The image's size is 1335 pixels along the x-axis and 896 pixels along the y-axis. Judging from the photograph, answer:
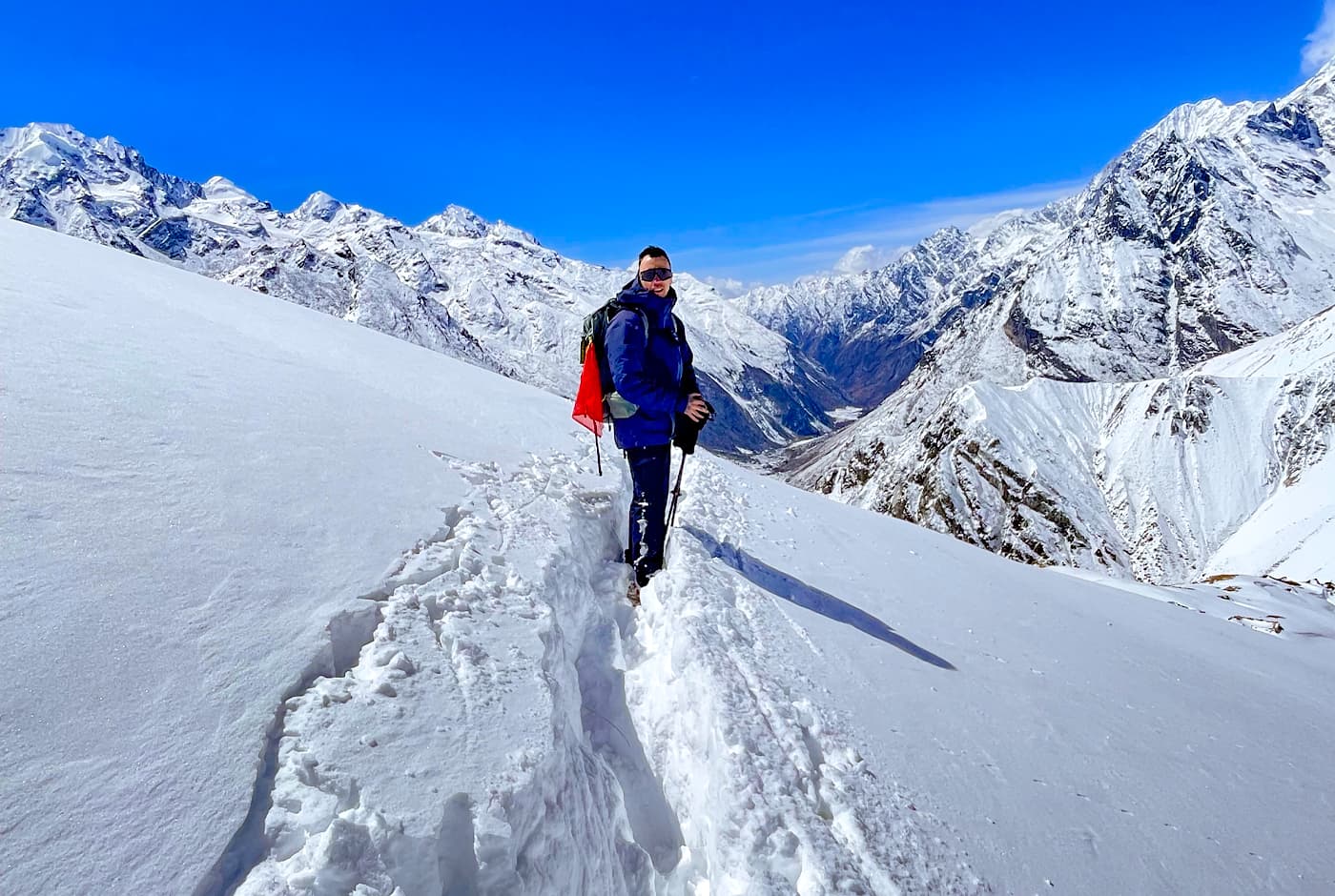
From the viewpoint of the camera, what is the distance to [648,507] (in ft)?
23.9

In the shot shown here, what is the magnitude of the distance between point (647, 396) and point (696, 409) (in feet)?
2.26

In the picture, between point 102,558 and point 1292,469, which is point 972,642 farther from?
point 1292,469

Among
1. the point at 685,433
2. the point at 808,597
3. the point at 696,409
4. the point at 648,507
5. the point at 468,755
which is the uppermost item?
the point at 696,409

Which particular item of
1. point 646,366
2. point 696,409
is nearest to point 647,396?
point 646,366

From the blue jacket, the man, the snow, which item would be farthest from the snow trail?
the blue jacket

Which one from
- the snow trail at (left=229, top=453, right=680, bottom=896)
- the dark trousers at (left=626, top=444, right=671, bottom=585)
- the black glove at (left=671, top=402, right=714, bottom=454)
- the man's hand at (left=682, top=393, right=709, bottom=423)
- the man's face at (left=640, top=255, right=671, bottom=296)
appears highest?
the man's face at (left=640, top=255, right=671, bottom=296)

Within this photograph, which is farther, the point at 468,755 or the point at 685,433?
the point at 685,433

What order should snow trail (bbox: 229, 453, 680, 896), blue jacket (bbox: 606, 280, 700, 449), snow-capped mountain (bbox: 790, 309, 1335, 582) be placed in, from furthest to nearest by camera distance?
snow-capped mountain (bbox: 790, 309, 1335, 582) → blue jacket (bbox: 606, 280, 700, 449) → snow trail (bbox: 229, 453, 680, 896)

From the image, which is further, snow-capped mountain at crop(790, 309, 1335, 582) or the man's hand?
snow-capped mountain at crop(790, 309, 1335, 582)

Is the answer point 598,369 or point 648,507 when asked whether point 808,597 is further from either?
point 598,369

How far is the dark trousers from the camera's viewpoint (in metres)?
7.24

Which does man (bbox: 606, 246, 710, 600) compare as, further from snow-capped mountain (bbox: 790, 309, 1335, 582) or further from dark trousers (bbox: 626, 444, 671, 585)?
snow-capped mountain (bbox: 790, 309, 1335, 582)

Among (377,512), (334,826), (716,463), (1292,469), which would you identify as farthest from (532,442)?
(1292,469)

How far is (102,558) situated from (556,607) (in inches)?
124
